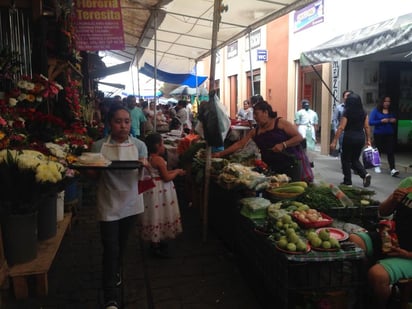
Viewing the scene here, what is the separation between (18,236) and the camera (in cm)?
352

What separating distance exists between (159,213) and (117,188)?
1.38 meters

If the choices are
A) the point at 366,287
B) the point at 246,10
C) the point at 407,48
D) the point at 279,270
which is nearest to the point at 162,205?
the point at 279,270

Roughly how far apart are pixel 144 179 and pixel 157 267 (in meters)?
1.31

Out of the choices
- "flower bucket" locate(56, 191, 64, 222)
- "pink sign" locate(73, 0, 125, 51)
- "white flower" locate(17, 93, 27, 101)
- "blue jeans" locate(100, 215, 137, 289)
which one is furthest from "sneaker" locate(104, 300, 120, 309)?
"pink sign" locate(73, 0, 125, 51)

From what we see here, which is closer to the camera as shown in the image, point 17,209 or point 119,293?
point 17,209

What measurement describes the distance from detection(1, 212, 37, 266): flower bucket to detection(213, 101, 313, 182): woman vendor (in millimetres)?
2863

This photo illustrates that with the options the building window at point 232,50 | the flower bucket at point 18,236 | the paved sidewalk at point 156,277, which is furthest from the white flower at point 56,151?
the building window at point 232,50

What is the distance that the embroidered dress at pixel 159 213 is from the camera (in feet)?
15.0

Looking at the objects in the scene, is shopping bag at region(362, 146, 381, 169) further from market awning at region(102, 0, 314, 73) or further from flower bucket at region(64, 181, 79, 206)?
flower bucket at region(64, 181, 79, 206)

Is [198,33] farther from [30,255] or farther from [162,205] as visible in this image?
[30,255]

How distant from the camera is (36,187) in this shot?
332cm

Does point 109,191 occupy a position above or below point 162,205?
above

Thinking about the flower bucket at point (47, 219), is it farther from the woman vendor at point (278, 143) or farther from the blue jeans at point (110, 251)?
the woman vendor at point (278, 143)

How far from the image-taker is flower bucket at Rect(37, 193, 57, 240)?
4.08m
